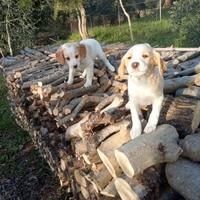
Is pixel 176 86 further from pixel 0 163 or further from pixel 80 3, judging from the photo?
pixel 80 3

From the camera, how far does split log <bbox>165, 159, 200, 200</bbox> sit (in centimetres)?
333

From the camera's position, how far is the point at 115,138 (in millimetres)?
4227

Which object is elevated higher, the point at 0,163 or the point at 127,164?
the point at 127,164

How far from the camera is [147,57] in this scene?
3887 millimetres

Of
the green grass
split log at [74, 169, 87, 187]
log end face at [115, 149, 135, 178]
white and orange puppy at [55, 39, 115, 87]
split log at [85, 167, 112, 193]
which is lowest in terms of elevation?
the green grass

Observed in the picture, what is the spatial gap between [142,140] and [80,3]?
58.6 feet

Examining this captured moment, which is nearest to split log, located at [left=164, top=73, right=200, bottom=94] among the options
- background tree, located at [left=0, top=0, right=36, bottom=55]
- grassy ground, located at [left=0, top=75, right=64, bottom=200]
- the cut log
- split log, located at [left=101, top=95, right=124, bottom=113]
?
the cut log

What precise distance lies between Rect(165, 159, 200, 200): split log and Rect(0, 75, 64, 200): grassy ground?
9.74 ft

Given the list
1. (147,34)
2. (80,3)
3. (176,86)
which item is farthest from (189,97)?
(80,3)

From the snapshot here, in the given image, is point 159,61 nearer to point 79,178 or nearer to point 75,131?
point 75,131

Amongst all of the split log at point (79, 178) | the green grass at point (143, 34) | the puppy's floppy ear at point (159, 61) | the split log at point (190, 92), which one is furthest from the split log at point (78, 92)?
the green grass at point (143, 34)

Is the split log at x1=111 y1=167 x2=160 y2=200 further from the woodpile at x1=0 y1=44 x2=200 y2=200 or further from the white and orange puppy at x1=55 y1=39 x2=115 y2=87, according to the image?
the white and orange puppy at x1=55 y1=39 x2=115 y2=87

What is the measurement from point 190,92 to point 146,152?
4.41 ft

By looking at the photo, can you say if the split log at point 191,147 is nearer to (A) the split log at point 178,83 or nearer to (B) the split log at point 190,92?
(B) the split log at point 190,92
